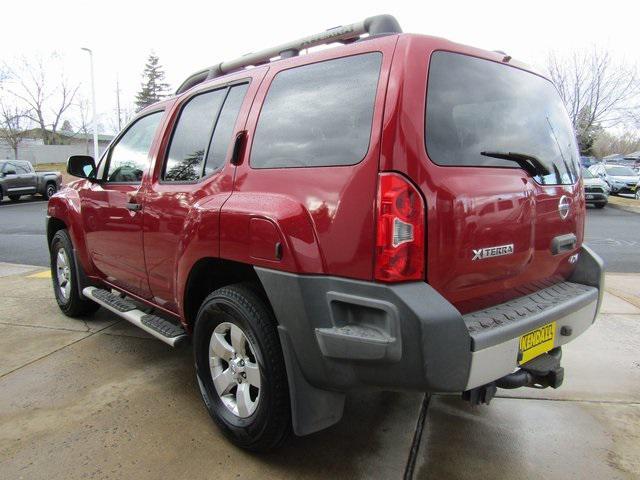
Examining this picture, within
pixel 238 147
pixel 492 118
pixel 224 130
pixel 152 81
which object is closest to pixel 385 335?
pixel 492 118

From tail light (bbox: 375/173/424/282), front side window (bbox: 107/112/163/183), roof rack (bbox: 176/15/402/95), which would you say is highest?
roof rack (bbox: 176/15/402/95)

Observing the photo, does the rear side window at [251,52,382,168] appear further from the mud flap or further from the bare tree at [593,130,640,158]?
the bare tree at [593,130,640,158]

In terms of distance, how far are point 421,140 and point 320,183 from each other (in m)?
0.45

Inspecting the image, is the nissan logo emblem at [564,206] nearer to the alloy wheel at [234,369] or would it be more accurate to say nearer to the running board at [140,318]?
the alloy wheel at [234,369]

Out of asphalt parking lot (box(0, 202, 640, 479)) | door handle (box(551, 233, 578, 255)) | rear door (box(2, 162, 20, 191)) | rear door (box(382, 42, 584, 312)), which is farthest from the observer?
rear door (box(2, 162, 20, 191))

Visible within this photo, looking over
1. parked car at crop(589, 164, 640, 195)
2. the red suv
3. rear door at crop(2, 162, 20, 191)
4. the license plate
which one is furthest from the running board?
parked car at crop(589, 164, 640, 195)

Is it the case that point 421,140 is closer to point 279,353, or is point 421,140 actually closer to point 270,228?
point 270,228

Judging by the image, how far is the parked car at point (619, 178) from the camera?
23172 mm

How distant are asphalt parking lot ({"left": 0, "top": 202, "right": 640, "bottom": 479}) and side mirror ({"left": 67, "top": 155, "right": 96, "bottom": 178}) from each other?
1392mm

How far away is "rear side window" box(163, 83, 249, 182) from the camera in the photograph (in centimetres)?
285

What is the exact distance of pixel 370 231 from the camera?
79.3 inches

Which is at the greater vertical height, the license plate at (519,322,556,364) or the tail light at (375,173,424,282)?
the tail light at (375,173,424,282)

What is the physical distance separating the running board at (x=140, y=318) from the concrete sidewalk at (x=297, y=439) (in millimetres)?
413

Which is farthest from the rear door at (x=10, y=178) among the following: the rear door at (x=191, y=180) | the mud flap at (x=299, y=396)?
the mud flap at (x=299, y=396)
